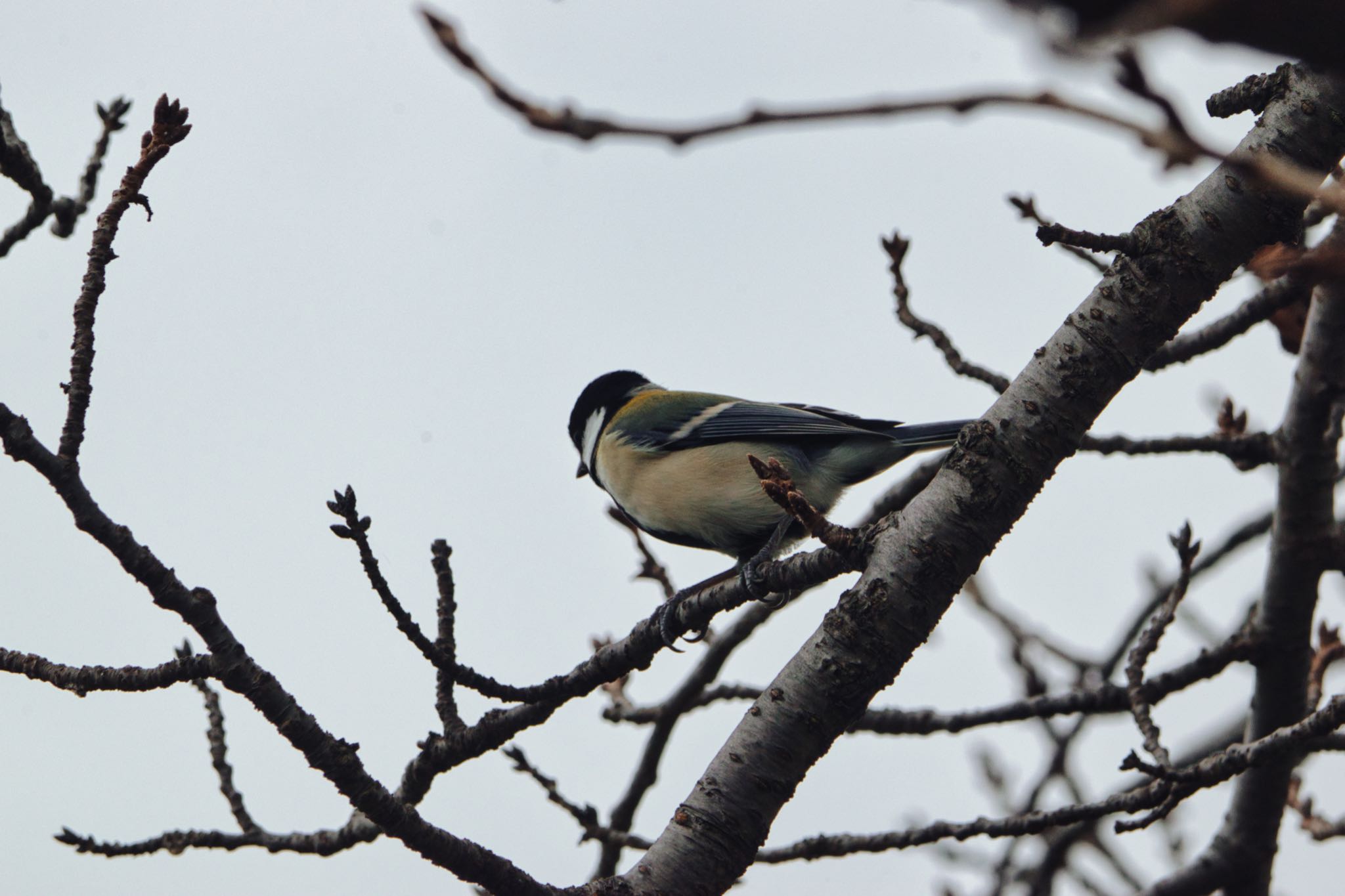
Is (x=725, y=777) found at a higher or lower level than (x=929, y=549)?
lower

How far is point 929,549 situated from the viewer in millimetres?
2707

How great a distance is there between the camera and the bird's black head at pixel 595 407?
634 cm

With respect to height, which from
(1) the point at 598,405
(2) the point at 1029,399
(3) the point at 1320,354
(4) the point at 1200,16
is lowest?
(4) the point at 1200,16

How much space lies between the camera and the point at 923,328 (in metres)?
4.26

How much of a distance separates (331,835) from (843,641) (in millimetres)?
1619

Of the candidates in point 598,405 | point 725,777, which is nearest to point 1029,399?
point 725,777

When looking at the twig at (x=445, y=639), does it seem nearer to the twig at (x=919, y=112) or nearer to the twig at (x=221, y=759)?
the twig at (x=221, y=759)

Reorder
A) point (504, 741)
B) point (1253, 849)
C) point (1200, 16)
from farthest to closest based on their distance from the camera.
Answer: point (1253, 849) → point (504, 741) → point (1200, 16)

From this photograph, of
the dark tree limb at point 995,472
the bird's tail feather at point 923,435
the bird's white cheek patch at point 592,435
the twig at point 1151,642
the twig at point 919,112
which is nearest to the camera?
the twig at point 919,112

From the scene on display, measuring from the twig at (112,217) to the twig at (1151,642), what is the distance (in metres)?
2.87

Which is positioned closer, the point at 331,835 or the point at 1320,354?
the point at 331,835

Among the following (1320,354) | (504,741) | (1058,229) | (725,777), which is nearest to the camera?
(1058,229)

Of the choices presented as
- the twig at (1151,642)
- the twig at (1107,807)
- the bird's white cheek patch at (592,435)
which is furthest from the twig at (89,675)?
the bird's white cheek patch at (592,435)

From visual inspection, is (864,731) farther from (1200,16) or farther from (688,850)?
(1200,16)
